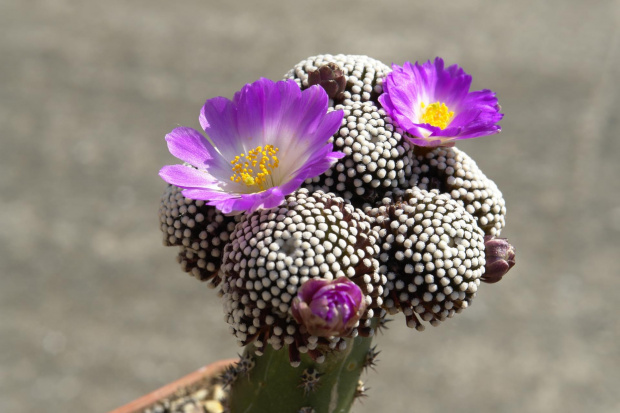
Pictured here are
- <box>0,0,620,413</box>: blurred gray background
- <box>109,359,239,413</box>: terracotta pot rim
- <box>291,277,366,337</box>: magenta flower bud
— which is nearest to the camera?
<box>291,277,366,337</box>: magenta flower bud

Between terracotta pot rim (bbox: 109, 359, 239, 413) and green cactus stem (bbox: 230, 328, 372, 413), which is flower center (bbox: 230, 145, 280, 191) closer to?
green cactus stem (bbox: 230, 328, 372, 413)

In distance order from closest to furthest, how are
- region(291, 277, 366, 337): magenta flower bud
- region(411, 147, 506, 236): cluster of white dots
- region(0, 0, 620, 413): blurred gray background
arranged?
region(291, 277, 366, 337): magenta flower bud, region(411, 147, 506, 236): cluster of white dots, region(0, 0, 620, 413): blurred gray background

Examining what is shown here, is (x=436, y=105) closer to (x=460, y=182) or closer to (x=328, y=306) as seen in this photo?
(x=460, y=182)

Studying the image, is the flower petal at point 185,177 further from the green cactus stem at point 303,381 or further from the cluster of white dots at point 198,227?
the green cactus stem at point 303,381

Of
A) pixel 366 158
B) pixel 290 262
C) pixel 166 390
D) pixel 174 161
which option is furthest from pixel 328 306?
pixel 174 161

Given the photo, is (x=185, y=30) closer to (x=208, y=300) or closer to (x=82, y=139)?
(x=82, y=139)

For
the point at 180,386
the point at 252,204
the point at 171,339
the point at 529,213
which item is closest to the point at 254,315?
the point at 252,204

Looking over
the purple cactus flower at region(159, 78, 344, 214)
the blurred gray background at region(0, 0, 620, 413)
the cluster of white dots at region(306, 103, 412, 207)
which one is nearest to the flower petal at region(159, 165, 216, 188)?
the purple cactus flower at region(159, 78, 344, 214)
